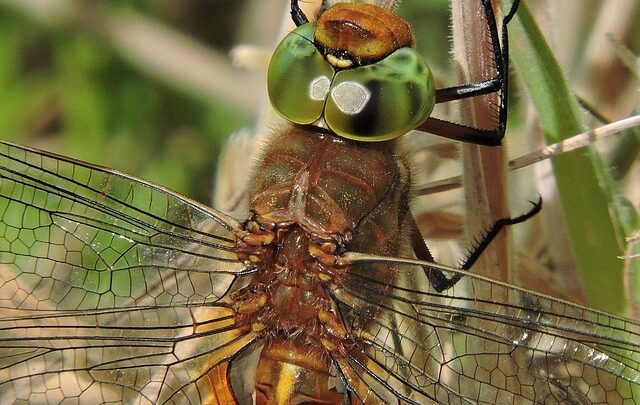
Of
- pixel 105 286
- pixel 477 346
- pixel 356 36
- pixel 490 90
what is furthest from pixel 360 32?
pixel 105 286

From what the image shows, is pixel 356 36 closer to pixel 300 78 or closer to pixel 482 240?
pixel 300 78

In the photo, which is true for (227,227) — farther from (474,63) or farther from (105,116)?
(105,116)

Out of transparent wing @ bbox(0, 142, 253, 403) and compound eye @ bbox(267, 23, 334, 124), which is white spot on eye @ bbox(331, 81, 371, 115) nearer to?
compound eye @ bbox(267, 23, 334, 124)

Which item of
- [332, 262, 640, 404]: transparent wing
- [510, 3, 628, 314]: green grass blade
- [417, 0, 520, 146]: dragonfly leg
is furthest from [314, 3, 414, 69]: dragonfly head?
[332, 262, 640, 404]: transparent wing

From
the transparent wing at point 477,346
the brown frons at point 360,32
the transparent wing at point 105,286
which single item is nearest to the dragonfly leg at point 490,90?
the brown frons at point 360,32

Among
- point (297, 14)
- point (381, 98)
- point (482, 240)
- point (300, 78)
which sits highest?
point (297, 14)

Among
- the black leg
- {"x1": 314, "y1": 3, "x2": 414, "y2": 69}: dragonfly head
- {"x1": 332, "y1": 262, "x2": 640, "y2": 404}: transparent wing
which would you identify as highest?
the black leg

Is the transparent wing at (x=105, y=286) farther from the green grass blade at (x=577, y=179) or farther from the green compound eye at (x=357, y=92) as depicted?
the green grass blade at (x=577, y=179)
